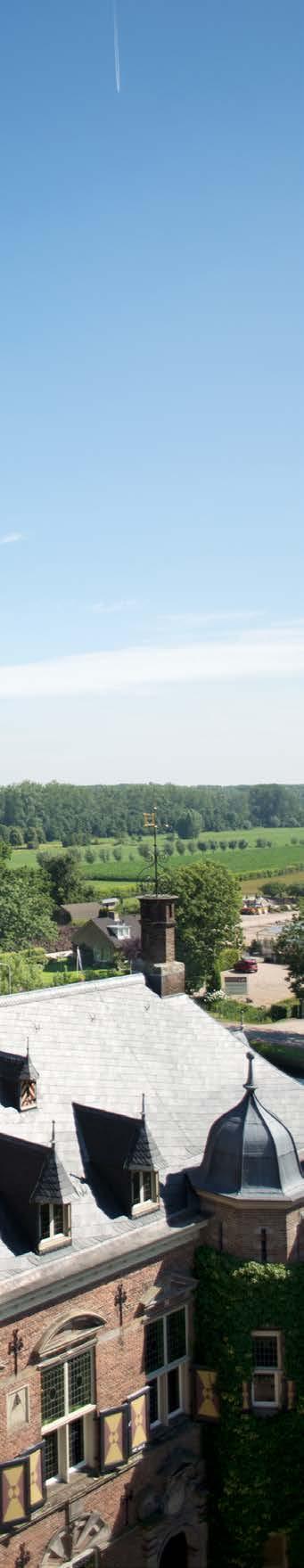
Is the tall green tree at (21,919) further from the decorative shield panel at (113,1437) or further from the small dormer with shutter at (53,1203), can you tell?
the small dormer with shutter at (53,1203)

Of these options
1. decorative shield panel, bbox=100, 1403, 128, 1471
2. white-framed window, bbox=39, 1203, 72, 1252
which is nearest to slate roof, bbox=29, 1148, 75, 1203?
white-framed window, bbox=39, 1203, 72, 1252

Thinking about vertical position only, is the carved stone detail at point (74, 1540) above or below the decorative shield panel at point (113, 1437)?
below

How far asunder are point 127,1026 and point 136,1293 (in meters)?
7.29

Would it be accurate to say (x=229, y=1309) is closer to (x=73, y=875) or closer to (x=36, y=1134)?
(x=36, y=1134)

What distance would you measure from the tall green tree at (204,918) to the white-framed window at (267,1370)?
217ft

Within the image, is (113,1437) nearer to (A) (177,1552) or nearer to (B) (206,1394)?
(B) (206,1394)

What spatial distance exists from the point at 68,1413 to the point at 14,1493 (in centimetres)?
174

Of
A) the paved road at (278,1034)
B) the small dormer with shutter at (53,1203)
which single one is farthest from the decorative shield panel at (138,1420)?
the paved road at (278,1034)

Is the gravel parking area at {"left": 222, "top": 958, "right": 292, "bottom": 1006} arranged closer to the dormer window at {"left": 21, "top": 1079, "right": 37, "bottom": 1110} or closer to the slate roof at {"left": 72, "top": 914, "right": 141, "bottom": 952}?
the slate roof at {"left": 72, "top": 914, "right": 141, "bottom": 952}

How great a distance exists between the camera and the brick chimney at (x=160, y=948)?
1239 inches

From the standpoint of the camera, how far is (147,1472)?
78.6 ft

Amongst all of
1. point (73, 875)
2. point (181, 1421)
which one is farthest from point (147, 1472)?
point (73, 875)

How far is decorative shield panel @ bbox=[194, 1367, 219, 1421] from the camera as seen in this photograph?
2456cm

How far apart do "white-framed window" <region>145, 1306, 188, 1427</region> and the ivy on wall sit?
62 centimetres
